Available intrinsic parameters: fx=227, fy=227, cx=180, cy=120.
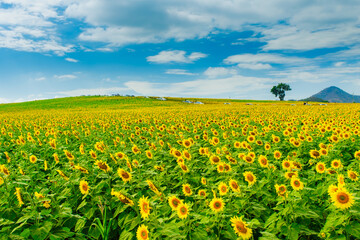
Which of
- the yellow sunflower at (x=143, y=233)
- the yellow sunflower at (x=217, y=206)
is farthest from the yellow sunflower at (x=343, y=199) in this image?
the yellow sunflower at (x=143, y=233)

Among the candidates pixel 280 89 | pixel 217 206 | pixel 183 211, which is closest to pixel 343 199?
pixel 217 206

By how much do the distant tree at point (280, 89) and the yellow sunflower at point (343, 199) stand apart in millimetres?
138779

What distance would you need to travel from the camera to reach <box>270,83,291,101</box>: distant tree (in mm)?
127963

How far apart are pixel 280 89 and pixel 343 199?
5489 inches

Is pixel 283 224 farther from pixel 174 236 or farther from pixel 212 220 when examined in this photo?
pixel 174 236

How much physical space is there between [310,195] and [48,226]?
342cm

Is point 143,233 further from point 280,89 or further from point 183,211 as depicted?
point 280,89

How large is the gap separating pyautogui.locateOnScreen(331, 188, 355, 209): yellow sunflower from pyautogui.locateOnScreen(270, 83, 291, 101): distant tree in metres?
139

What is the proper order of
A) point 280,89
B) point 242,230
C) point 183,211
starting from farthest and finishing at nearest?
1. point 280,89
2. point 183,211
3. point 242,230

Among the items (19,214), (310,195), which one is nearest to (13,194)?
(19,214)

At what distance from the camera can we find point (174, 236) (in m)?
2.25

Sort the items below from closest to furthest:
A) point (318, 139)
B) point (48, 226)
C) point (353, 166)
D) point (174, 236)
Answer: point (174, 236) < point (48, 226) < point (353, 166) < point (318, 139)

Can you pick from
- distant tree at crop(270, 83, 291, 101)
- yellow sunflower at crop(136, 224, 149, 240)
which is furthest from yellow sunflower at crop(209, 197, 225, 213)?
distant tree at crop(270, 83, 291, 101)

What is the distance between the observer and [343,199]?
93.1 inches
